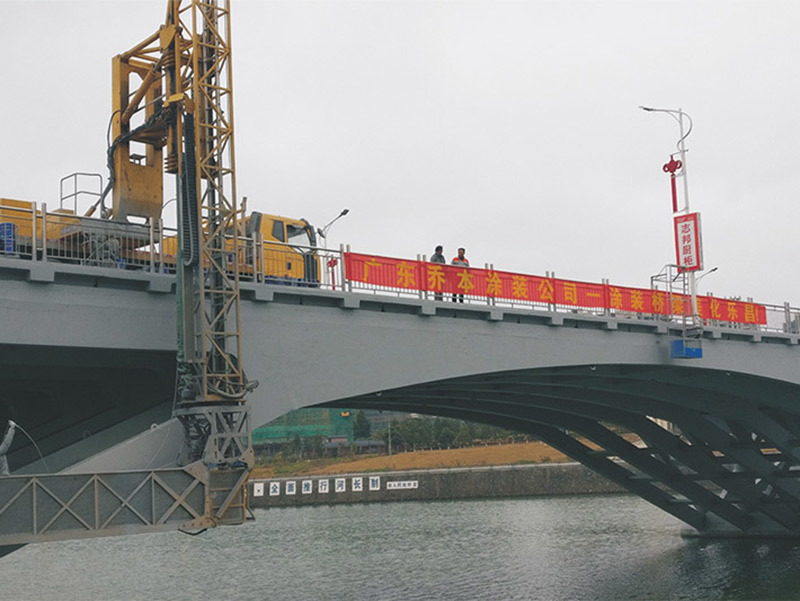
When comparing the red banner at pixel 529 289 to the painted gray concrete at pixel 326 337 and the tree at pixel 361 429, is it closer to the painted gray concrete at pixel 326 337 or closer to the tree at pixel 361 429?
the painted gray concrete at pixel 326 337

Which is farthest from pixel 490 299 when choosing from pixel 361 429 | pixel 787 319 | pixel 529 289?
pixel 361 429

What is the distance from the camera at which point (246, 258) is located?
2273cm

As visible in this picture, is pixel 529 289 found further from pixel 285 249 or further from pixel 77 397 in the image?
pixel 77 397

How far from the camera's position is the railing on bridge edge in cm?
2009

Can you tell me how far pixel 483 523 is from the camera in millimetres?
55812

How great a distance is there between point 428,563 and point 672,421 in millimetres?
11533

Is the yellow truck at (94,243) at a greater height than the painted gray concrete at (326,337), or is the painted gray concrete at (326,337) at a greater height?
the yellow truck at (94,243)

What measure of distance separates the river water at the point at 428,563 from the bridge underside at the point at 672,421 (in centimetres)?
188

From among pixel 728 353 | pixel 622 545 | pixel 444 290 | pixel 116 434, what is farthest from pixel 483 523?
pixel 116 434

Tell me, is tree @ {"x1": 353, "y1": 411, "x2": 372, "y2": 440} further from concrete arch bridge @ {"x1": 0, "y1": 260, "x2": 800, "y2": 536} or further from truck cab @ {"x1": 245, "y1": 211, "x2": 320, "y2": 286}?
truck cab @ {"x1": 245, "y1": 211, "x2": 320, "y2": 286}

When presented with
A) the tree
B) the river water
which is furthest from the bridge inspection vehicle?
the tree

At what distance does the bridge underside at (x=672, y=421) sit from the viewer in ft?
109

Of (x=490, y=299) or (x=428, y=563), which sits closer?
(x=490, y=299)

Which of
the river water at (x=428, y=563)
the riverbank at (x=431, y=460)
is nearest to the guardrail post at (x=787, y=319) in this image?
the river water at (x=428, y=563)
